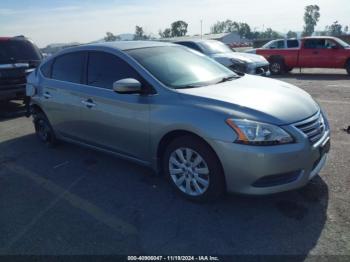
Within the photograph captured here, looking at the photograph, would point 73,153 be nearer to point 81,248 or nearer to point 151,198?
point 151,198

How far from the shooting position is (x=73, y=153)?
5531 millimetres

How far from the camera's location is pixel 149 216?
11.5ft

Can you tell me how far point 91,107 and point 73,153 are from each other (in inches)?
53.2

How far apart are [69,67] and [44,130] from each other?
1.46m

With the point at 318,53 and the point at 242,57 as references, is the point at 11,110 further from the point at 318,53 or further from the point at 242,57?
the point at 318,53

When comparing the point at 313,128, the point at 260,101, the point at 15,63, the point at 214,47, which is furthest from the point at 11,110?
the point at 313,128

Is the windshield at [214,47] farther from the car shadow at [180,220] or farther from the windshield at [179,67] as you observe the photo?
the car shadow at [180,220]

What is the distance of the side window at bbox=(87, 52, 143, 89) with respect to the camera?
13.6ft

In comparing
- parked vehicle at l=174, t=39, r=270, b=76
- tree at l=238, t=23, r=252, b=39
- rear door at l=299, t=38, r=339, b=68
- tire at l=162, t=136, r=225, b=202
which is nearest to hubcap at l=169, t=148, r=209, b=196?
tire at l=162, t=136, r=225, b=202

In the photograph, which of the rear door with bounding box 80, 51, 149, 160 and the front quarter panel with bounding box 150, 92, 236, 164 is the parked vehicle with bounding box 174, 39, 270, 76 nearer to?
the rear door with bounding box 80, 51, 149, 160

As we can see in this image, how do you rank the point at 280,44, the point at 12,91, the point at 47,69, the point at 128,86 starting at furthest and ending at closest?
the point at 280,44 < the point at 12,91 < the point at 47,69 < the point at 128,86

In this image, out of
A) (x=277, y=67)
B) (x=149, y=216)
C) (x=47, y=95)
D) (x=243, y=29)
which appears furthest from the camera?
(x=243, y=29)

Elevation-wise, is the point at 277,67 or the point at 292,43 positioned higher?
the point at 292,43

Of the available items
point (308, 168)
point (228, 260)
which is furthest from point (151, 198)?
point (308, 168)
